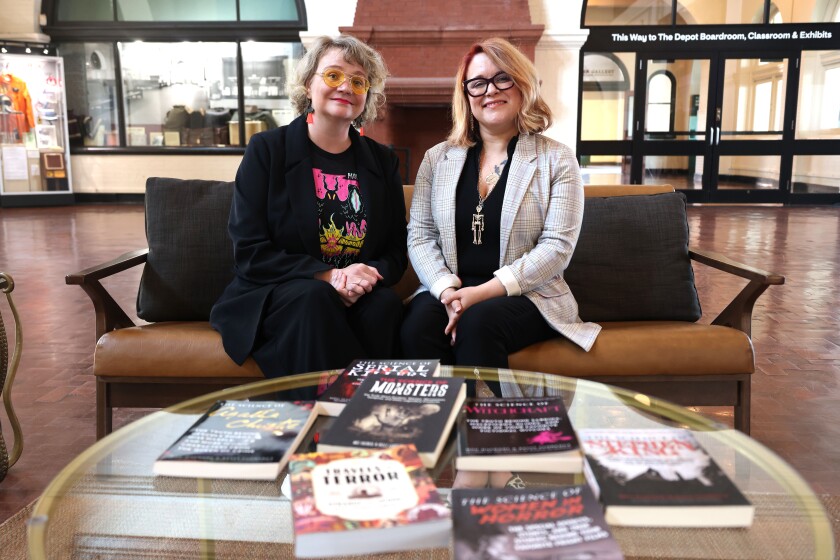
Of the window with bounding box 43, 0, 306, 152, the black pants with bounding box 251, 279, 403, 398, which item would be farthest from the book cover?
the window with bounding box 43, 0, 306, 152

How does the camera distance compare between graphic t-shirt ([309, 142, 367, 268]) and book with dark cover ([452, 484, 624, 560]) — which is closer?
book with dark cover ([452, 484, 624, 560])

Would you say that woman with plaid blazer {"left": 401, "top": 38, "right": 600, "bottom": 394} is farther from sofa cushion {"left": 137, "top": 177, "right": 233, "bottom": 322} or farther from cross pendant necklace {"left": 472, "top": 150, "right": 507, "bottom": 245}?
sofa cushion {"left": 137, "top": 177, "right": 233, "bottom": 322}

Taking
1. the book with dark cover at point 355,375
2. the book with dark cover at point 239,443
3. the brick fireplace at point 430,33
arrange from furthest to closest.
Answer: the brick fireplace at point 430,33
the book with dark cover at point 355,375
the book with dark cover at point 239,443

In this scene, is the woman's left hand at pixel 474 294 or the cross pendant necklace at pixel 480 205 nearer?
the woman's left hand at pixel 474 294

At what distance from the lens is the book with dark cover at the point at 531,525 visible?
0.94 metres

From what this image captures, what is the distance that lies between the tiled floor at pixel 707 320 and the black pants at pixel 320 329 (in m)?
0.85

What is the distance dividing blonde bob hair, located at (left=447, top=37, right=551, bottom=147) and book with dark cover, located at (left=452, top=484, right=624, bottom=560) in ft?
5.26

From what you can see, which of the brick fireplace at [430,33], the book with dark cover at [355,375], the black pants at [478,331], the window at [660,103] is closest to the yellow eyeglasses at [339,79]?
the black pants at [478,331]

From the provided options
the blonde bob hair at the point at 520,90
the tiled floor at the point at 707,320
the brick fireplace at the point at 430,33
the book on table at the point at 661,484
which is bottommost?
the tiled floor at the point at 707,320

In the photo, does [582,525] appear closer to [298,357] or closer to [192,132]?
[298,357]

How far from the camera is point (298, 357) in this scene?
2188mm

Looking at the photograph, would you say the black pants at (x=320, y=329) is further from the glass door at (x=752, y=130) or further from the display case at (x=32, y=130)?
the display case at (x=32, y=130)

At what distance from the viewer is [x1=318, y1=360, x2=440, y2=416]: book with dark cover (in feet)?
4.91

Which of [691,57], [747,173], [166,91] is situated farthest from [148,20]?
[747,173]
